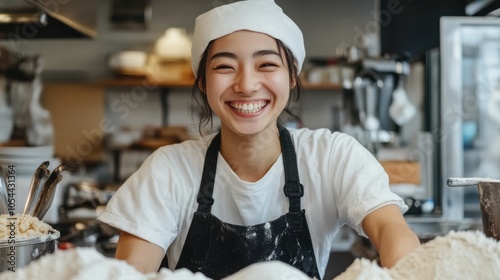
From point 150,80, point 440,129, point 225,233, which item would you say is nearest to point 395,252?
point 225,233

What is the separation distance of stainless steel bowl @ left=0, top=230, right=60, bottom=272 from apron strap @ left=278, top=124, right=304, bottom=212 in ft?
2.15

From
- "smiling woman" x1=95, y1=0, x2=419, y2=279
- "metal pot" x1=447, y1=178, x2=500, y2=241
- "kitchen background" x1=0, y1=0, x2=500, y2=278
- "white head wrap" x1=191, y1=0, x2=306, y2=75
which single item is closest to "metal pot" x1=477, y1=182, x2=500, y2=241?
"metal pot" x1=447, y1=178, x2=500, y2=241

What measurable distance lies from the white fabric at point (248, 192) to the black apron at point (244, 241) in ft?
0.08

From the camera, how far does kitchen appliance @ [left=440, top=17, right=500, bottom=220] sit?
4219 mm

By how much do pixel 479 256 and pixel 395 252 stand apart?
0.39m

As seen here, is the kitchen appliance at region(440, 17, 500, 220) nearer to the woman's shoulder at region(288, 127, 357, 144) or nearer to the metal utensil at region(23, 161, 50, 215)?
the woman's shoulder at region(288, 127, 357, 144)

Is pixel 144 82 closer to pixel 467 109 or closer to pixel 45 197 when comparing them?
pixel 467 109

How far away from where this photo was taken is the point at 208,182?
180cm

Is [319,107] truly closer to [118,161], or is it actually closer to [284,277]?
[118,161]

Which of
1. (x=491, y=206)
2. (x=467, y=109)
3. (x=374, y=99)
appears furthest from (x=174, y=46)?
(x=491, y=206)

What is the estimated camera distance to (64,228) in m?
2.91

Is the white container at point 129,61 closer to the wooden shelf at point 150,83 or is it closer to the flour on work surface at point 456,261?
the wooden shelf at point 150,83

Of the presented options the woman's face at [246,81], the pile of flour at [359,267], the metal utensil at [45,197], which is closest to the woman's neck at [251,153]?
the woman's face at [246,81]

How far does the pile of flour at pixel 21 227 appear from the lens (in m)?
1.40
